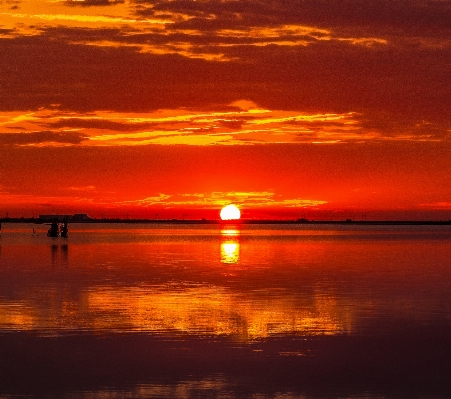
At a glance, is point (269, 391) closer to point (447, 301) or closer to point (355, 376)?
point (355, 376)

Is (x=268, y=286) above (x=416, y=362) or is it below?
above

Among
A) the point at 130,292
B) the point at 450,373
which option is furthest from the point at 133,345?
the point at 130,292

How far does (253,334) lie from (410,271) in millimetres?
27345

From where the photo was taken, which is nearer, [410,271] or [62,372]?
[62,372]

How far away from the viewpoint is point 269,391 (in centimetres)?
1630

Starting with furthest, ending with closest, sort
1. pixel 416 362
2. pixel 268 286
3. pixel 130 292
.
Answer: pixel 268 286
pixel 130 292
pixel 416 362

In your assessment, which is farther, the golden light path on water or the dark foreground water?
the golden light path on water

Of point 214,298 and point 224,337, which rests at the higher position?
point 214,298

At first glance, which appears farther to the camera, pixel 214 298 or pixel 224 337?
pixel 214 298

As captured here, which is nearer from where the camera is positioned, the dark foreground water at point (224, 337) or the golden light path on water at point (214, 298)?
the dark foreground water at point (224, 337)

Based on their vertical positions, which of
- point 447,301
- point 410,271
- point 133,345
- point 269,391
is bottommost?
point 269,391

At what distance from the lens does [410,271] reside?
4856cm

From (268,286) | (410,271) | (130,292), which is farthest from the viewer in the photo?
(410,271)

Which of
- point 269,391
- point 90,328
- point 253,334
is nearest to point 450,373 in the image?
point 269,391
